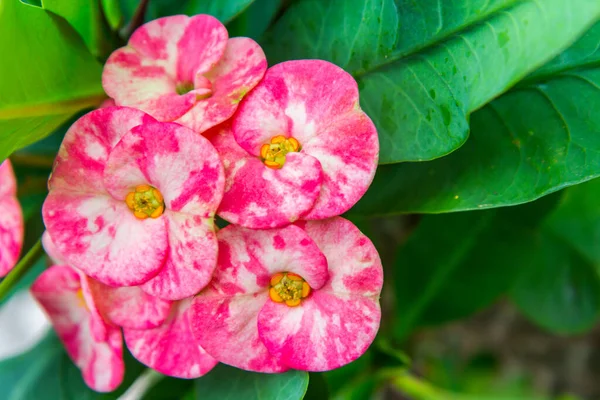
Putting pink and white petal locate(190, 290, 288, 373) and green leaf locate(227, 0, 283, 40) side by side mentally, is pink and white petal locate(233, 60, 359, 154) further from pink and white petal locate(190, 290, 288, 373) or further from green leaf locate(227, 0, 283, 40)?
green leaf locate(227, 0, 283, 40)

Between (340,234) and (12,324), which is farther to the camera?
(12,324)

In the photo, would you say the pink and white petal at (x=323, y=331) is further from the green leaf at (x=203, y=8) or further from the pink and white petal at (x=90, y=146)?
the green leaf at (x=203, y=8)

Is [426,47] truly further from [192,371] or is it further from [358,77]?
[192,371]

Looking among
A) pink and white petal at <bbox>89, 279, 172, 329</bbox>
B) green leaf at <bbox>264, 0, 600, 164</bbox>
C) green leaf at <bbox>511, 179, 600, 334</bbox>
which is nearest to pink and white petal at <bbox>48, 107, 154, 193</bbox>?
pink and white petal at <bbox>89, 279, 172, 329</bbox>

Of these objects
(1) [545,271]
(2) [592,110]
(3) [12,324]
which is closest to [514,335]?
(1) [545,271]

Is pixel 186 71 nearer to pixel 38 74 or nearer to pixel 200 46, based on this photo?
pixel 200 46

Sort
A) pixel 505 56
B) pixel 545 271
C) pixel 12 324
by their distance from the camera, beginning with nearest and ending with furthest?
pixel 505 56, pixel 545 271, pixel 12 324

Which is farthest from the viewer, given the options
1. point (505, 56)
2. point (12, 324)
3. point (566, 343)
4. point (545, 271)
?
point (12, 324)
